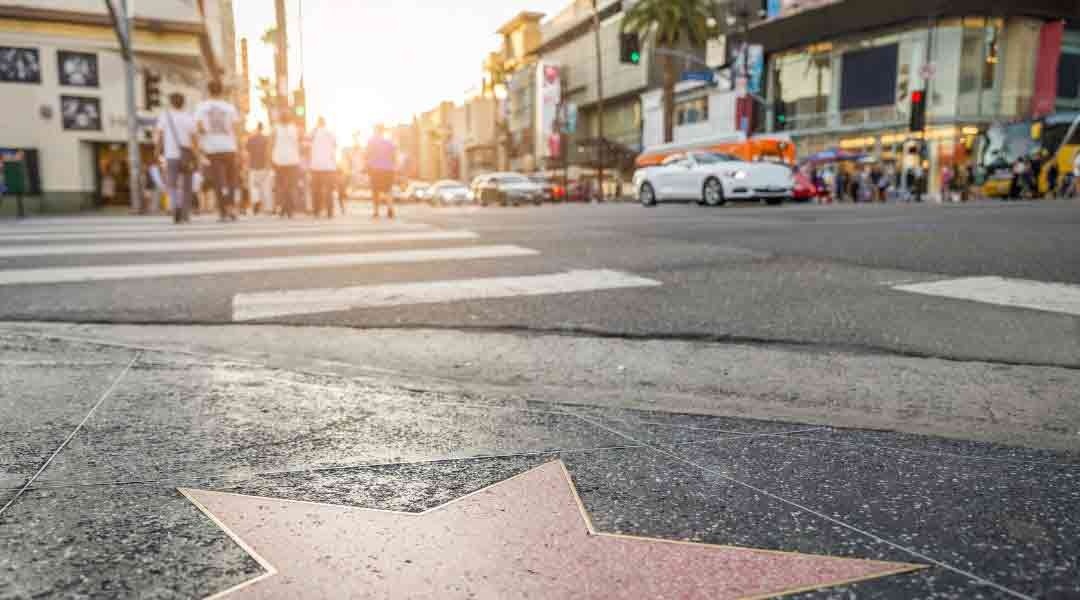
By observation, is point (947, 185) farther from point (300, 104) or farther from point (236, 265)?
point (236, 265)

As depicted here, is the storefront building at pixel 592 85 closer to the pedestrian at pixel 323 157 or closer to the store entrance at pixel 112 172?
the store entrance at pixel 112 172

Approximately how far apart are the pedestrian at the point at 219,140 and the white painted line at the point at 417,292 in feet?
24.5

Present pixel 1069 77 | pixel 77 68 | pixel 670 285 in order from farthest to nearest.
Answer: pixel 1069 77, pixel 77 68, pixel 670 285

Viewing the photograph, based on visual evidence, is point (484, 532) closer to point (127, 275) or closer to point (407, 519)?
point (407, 519)

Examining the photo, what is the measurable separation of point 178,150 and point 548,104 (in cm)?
5673

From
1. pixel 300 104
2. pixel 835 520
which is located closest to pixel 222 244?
pixel 835 520

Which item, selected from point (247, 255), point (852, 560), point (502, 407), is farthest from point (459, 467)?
point (247, 255)

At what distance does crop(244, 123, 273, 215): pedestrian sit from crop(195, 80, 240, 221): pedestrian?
12.4ft

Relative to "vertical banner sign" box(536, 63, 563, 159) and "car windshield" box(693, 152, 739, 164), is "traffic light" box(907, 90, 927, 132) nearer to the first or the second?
"car windshield" box(693, 152, 739, 164)

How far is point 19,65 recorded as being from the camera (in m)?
23.8

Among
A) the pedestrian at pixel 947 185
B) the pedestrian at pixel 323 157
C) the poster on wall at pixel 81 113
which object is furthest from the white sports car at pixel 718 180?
the poster on wall at pixel 81 113

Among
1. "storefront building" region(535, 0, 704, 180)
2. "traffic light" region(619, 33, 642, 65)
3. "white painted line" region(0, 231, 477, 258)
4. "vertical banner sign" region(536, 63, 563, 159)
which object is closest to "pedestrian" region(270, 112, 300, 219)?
"white painted line" region(0, 231, 477, 258)

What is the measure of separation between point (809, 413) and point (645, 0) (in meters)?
43.0

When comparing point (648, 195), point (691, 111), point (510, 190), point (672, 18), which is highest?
point (672, 18)
